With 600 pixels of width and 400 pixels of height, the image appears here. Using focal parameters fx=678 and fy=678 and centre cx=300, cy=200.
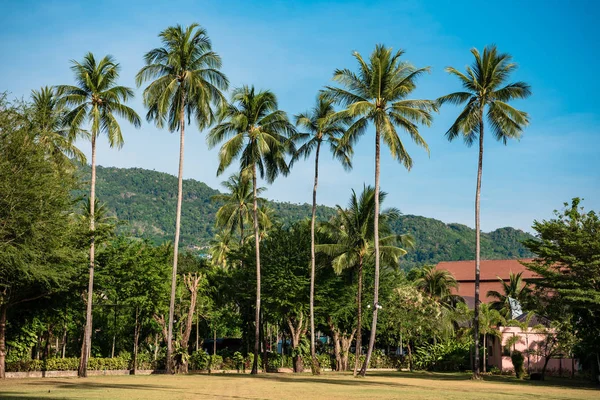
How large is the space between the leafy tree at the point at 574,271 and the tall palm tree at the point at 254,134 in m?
16.9

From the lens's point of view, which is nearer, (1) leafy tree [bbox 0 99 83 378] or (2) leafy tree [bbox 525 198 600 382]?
(1) leafy tree [bbox 0 99 83 378]

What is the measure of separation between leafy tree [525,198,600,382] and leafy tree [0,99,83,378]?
24242mm

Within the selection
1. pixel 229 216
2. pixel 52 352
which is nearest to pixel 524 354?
pixel 229 216

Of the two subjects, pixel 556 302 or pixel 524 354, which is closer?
pixel 556 302

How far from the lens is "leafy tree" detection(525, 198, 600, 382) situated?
34.2 m

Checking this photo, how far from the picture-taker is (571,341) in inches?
1448

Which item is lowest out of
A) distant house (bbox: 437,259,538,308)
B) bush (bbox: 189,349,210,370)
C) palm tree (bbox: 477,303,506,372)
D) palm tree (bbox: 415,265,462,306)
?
bush (bbox: 189,349,210,370)

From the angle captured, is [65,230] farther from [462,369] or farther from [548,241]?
[462,369]

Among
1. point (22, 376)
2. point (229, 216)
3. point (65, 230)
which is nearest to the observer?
point (65, 230)

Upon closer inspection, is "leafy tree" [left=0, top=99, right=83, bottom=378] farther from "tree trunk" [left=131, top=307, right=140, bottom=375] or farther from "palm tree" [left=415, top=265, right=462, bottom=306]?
"palm tree" [left=415, top=265, right=462, bottom=306]

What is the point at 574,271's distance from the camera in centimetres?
3541

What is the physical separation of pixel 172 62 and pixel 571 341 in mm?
27637

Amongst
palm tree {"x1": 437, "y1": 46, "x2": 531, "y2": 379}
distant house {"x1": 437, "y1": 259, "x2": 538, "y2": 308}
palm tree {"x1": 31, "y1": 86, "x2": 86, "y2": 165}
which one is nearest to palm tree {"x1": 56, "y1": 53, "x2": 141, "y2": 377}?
palm tree {"x1": 31, "y1": 86, "x2": 86, "y2": 165}

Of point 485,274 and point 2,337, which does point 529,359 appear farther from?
point 485,274
